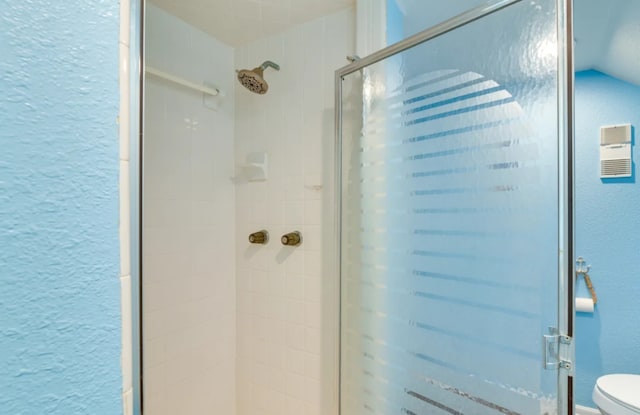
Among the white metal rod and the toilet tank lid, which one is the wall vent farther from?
the white metal rod

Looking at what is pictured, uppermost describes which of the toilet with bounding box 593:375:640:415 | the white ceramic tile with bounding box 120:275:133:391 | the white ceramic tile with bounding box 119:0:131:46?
the white ceramic tile with bounding box 119:0:131:46

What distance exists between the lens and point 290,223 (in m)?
1.47

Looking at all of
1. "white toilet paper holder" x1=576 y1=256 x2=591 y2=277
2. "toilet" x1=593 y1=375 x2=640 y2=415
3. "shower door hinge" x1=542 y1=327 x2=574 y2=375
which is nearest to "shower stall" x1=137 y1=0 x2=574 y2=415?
"shower door hinge" x1=542 y1=327 x2=574 y2=375

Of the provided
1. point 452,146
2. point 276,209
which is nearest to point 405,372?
point 452,146

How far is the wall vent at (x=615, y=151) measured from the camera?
176 cm

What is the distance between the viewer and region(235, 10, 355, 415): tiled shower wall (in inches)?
53.9

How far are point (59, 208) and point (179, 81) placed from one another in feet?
3.75

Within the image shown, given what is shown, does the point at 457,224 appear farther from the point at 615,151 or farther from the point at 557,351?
the point at 615,151

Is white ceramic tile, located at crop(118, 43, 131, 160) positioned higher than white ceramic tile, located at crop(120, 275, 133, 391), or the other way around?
white ceramic tile, located at crop(118, 43, 131, 160)

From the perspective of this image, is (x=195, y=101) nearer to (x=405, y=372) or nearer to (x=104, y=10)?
(x=104, y=10)

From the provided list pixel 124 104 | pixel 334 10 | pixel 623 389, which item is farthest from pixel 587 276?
pixel 124 104

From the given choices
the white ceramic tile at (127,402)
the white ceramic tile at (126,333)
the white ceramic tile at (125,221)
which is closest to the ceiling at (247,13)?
the white ceramic tile at (125,221)

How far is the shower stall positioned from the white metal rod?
4 centimetres

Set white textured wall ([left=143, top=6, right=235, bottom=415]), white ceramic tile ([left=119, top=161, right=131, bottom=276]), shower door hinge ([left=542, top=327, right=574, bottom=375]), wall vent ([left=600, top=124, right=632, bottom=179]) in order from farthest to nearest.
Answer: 1. wall vent ([left=600, top=124, right=632, bottom=179])
2. white textured wall ([left=143, top=6, right=235, bottom=415])
3. shower door hinge ([left=542, top=327, right=574, bottom=375])
4. white ceramic tile ([left=119, top=161, right=131, bottom=276])
